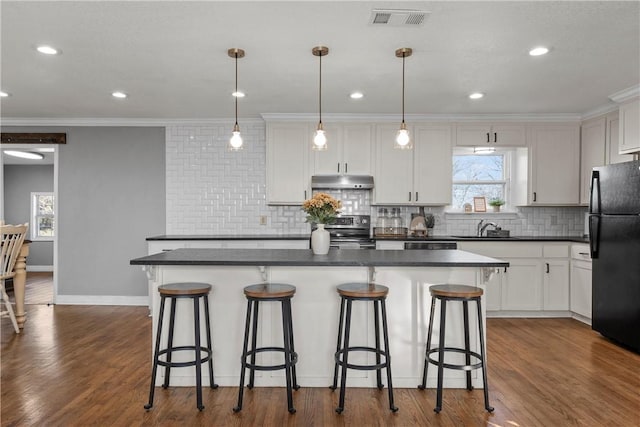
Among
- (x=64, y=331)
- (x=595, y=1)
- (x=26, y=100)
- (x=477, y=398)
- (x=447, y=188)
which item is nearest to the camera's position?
(x=595, y=1)

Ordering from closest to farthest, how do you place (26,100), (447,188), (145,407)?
(145,407), (26,100), (447,188)

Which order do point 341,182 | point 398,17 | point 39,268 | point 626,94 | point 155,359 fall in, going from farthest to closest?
point 39,268 < point 341,182 < point 626,94 < point 155,359 < point 398,17

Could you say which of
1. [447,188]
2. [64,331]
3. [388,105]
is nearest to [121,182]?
[64,331]

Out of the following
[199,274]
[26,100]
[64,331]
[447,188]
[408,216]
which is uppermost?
[26,100]

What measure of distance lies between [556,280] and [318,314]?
3.28 m

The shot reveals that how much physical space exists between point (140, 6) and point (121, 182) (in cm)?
357

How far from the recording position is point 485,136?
5254mm

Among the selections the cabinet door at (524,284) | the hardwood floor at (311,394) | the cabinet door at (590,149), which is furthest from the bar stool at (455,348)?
the cabinet door at (590,149)

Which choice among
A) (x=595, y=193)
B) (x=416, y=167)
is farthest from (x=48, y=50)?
(x=595, y=193)

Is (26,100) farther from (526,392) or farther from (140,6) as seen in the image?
(526,392)

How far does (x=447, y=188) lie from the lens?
207 inches

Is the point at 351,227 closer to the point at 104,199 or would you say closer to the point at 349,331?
the point at 349,331

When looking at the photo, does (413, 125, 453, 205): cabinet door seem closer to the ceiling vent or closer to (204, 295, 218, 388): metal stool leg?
the ceiling vent

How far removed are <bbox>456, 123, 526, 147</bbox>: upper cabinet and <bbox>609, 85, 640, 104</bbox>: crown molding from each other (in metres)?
1.10
